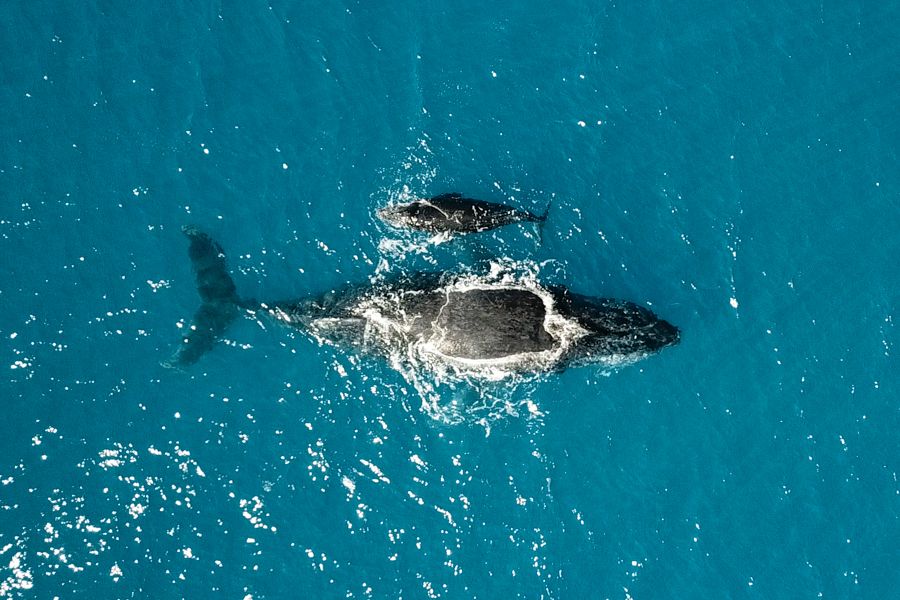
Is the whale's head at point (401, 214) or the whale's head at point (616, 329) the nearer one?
the whale's head at point (401, 214)

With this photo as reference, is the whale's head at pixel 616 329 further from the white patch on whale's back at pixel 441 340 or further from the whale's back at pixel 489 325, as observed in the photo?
the whale's back at pixel 489 325

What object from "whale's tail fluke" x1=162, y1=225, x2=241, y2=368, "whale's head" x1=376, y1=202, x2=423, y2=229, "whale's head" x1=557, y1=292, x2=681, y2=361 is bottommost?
"whale's head" x1=557, y1=292, x2=681, y2=361

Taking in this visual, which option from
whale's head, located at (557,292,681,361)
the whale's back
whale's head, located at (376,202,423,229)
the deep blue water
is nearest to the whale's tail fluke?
the deep blue water

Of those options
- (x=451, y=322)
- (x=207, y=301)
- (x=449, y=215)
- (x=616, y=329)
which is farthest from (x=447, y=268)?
(x=207, y=301)

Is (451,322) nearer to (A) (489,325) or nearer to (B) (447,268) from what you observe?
(A) (489,325)

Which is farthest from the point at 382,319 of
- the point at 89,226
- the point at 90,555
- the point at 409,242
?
the point at 90,555

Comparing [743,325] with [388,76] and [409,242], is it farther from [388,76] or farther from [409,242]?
[388,76]

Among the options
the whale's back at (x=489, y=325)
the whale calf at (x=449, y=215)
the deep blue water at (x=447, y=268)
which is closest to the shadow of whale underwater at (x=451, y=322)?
the whale's back at (x=489, y=325)

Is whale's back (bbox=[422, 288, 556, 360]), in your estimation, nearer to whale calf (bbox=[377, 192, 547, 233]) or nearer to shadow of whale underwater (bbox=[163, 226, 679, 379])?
shadow of whale underwater (bbox=[163, 226, 679, 379])

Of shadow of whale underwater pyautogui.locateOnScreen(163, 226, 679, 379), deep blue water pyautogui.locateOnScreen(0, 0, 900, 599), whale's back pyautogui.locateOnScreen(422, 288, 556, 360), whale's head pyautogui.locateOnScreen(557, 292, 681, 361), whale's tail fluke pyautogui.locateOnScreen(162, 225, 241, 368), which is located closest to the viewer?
whale's back pyautogui.locateOnScreen(422, 288, 556, 360)
